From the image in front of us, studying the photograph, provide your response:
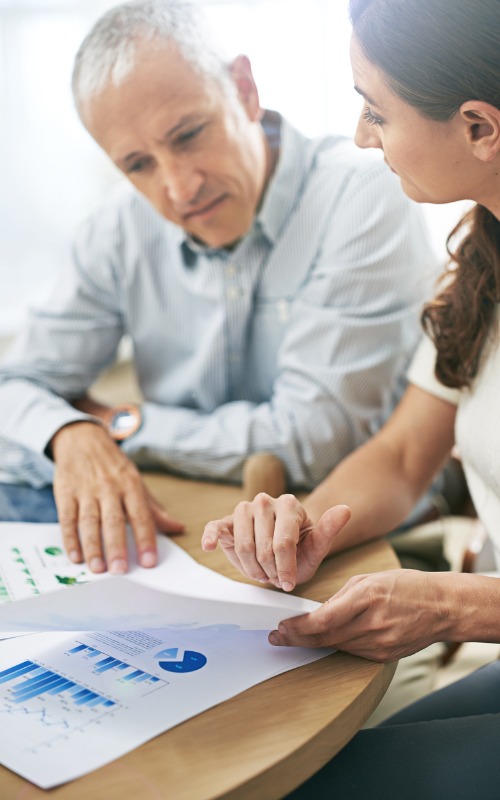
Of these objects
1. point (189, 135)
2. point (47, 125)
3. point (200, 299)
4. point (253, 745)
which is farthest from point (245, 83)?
point (47, 125)

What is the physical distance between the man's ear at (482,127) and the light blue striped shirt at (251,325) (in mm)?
435

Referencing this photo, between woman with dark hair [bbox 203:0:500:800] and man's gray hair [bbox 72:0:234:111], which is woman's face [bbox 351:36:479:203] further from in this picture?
man's gray hair [bbox 72:0:234:111]

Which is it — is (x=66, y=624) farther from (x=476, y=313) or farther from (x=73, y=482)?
(x=476, y=313)

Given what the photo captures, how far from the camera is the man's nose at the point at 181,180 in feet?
4.26

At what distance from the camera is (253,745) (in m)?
0.69

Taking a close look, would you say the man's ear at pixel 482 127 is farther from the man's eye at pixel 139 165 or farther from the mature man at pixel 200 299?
the man's eye at pixel 139 165

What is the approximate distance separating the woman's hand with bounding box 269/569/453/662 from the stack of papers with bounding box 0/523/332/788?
2 cm

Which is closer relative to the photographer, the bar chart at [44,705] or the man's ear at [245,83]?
the bar chart at [44,705]

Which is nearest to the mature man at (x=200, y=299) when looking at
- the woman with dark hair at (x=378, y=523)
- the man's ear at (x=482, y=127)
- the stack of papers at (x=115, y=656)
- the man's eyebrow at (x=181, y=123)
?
the man's eyebrow at (x=181, y=123)

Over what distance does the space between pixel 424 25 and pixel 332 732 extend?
653mm

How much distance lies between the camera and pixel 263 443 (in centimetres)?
135

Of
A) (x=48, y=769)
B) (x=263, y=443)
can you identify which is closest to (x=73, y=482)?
(x=263, y=443)

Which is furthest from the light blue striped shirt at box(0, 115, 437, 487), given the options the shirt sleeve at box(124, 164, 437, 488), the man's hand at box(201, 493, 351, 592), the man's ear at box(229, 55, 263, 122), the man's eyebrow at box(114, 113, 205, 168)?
the man's hand at box(201, 493, 351, 592)

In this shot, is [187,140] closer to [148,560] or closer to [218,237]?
[218,237]
